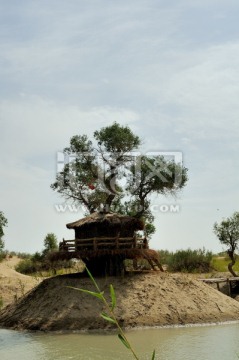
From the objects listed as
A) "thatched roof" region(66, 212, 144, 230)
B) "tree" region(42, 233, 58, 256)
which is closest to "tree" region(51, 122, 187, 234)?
"thatched roof" region(66, 212, 144, 230)

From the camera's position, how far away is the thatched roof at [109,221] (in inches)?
1107

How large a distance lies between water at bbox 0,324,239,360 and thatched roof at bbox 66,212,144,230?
6.04 m

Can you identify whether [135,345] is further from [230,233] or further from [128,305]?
[230,233]

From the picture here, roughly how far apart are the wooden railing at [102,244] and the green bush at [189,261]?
20762 mm

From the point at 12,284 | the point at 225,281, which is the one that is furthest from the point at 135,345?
the point at 12,284

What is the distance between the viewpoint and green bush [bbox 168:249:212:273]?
48.5m

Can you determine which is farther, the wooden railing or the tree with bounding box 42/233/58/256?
the tree with bounding box 42/233/58/256

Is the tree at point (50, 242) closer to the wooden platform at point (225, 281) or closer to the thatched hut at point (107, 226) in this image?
the wooden platform at point (225, 281)

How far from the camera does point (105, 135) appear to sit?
3550 centimetres

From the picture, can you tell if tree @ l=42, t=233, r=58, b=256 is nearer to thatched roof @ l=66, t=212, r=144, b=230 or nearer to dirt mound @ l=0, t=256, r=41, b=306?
dirt mound @ l=0, t=256, r=41, b=306

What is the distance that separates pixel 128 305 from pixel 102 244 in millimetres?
3393

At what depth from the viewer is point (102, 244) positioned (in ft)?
90.6

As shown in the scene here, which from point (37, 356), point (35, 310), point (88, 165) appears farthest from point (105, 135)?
point (37, 356)

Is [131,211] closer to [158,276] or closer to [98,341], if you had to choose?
[158,276]
